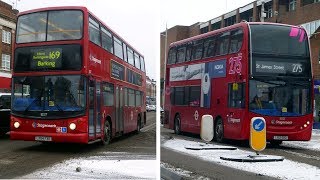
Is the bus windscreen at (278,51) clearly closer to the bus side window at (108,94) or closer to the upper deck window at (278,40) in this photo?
the upper deck window at (278,40)

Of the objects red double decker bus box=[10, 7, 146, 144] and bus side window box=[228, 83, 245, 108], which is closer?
bus side window box=[228, 83, 245, 108]

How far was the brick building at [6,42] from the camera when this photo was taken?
2.99 meters

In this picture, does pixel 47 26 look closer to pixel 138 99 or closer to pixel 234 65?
pixel 138 99

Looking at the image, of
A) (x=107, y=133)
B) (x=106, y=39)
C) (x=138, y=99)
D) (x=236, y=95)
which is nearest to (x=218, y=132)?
(x=236, y=95)

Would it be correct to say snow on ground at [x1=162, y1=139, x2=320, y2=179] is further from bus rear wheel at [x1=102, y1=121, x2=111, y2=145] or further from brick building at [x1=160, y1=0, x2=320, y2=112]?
bus rear wheel at [x1=102, y1=121, x2=111, y2=145]

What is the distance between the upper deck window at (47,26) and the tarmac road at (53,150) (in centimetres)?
84

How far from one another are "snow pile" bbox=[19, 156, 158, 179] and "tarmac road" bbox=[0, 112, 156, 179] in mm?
75

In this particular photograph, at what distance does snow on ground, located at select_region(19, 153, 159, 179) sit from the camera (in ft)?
9.04

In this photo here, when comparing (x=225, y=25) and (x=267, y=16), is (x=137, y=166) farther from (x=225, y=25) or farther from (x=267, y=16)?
(x=267, y=16)

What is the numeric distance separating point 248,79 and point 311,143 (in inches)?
22.1

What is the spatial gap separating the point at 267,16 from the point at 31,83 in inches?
88.4

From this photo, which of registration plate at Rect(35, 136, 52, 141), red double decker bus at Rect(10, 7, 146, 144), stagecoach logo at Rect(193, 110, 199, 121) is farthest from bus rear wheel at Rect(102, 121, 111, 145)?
stagecoach logo at Rect(193, 110, 199, 121)

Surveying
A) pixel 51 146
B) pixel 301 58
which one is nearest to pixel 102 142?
pixel 51 146

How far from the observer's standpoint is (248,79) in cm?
252
